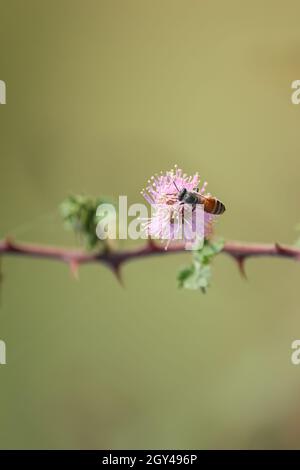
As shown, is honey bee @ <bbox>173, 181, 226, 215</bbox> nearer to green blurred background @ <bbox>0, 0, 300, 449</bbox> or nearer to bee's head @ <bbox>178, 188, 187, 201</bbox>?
bee's head @ <bbox>178, 188, 187, 201</bbox>

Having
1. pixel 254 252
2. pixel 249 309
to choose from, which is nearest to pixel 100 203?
pixel 254 252

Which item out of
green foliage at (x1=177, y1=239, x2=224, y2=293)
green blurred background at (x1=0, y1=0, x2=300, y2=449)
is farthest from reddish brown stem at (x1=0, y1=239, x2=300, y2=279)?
green blurred background at (x1=0, y1=0, x2=300, y2=449)

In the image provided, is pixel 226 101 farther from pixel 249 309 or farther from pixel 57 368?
pixel 57 368

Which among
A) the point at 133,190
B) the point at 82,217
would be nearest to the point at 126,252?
the point at 82,217

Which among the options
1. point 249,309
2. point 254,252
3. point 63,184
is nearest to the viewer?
point 254,252

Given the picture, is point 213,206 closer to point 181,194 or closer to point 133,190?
point 181,194
